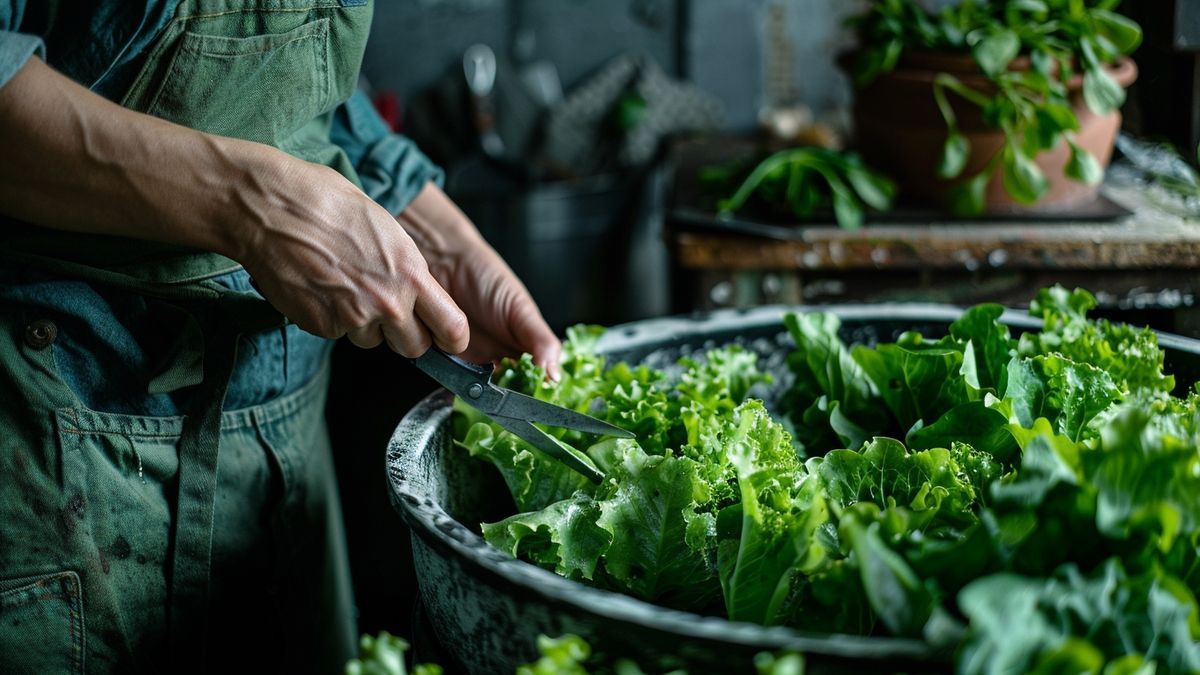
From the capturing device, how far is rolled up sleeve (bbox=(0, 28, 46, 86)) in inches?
38.7

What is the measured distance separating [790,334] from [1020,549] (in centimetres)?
66

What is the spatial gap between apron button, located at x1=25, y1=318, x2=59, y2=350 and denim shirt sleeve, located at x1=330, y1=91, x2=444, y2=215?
0.44m

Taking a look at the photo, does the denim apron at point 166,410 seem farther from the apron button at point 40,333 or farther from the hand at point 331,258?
the hand at point 331,258

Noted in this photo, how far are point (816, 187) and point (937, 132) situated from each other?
10.5 inches

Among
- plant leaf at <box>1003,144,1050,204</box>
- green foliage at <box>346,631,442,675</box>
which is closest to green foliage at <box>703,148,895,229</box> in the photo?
plant leaf at <box>1003,144,1050,204</box>

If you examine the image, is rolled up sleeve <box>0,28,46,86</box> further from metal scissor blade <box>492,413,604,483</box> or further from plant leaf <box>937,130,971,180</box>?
plant leaf <box>937,130,971,180</box>

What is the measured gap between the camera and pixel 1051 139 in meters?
1.99

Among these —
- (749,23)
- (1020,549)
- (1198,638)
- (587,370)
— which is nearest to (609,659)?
(1020,549)

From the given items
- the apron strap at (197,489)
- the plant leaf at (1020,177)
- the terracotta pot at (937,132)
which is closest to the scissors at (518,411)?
the apron strap at (197,489)

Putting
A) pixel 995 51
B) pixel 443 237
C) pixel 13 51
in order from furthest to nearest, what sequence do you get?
1. pixel 995 51
2. pixel 443 237
3. pixel 13 51

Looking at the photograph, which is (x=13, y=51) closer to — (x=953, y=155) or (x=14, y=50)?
(x=14, y=50)

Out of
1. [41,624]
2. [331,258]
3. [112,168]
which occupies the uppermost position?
[112,168]

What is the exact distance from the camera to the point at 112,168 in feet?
3.41

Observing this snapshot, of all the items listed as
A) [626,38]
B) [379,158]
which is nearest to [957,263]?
[379,158]
